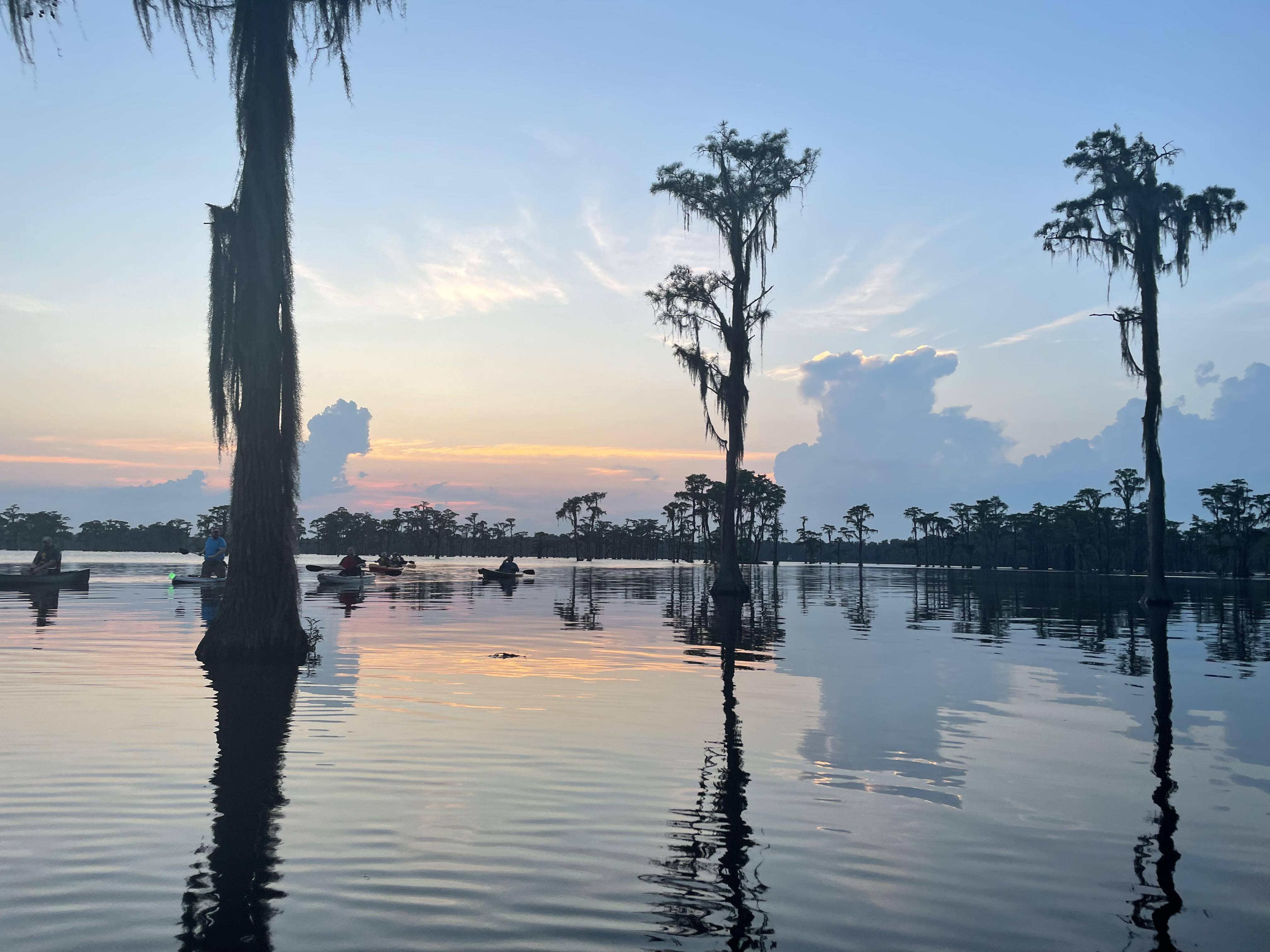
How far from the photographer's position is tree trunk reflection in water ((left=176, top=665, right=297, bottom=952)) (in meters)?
4.09

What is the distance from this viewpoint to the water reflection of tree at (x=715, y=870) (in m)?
4.18

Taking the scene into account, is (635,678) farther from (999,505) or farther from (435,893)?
(999,505)

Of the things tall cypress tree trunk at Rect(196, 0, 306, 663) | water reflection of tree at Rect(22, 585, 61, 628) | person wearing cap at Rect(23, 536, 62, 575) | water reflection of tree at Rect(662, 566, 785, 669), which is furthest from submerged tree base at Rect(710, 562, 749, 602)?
person wearing cap at Rect(23, 536, 62, 575)

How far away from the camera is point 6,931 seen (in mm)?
4039

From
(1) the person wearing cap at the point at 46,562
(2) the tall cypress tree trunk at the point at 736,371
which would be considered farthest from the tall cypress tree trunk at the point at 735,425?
(1) the person wearing cap at the point at 46,562

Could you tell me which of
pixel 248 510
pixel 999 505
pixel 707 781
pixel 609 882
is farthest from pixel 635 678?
pixel 999 505

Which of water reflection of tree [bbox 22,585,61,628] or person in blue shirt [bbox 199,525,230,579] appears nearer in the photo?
water reflection of tree [bbox 22,585,61,628]

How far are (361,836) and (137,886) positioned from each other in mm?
1292

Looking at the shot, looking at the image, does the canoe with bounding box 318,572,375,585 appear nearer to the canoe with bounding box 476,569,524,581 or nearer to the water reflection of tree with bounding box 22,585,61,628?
the water reflection of tree with bounding box 22,585,61,628

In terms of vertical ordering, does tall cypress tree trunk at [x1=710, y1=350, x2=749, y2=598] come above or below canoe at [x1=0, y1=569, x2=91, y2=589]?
above

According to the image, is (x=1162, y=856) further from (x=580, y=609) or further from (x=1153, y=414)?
(x=1153, y=414)

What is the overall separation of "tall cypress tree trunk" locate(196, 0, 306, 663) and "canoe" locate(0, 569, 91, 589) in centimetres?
2403

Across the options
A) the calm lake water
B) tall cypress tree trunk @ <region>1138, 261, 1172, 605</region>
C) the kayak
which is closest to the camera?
the calm lake water

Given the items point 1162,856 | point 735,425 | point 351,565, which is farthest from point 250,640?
point 351,565
